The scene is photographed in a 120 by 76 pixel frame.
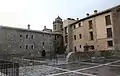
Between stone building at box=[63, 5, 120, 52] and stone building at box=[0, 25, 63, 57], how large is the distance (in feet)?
13.8

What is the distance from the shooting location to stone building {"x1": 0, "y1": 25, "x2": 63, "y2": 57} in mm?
31159

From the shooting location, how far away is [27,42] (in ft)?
115

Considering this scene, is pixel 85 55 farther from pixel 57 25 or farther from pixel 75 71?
pixel 57 25

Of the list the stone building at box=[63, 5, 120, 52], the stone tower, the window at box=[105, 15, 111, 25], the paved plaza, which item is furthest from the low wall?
the stone tower

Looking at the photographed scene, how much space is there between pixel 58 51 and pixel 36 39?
7.94m

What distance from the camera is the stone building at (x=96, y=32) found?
88.7ft

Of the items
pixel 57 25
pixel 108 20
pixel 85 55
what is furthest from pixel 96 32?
pixel 57 25

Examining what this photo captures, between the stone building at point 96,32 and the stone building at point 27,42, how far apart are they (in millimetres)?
4203

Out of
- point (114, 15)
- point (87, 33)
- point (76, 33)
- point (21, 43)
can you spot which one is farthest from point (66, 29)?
point (114, 15)

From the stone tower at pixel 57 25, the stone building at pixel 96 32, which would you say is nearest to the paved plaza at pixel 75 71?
the stone building at pixel 96 32

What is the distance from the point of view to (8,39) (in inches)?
1240

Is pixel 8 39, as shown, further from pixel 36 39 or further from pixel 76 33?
pixel 76 33

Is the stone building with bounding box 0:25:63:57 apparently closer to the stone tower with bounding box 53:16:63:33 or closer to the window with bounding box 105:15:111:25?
the stone tower with bounding box 53:16:63:33

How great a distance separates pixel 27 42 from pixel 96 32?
16417 millimetres
